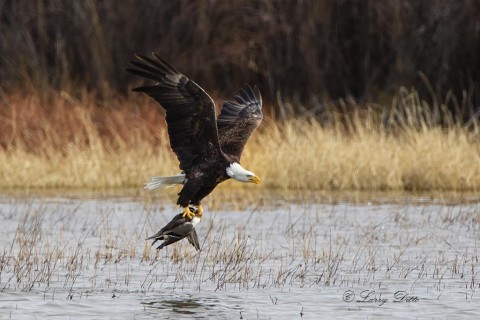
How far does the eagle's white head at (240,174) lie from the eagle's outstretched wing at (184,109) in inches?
8.8

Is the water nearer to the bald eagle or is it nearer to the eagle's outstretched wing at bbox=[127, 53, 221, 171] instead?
the bald eagle

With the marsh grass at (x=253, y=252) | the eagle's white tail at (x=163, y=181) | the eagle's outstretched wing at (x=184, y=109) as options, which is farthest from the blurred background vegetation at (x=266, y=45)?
the eagle's outstretched wing at (x=184, y=109)

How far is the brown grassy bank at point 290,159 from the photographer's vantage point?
1662 centimetres

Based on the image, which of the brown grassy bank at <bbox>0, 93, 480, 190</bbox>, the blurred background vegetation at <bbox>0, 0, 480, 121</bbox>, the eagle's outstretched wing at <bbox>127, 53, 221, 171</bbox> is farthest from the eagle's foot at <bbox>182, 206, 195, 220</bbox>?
the blurred background vegetation at <bbox>0, 0, 480, 121</bbox>

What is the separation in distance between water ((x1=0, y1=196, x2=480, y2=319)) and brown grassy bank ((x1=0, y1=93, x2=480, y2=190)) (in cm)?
235

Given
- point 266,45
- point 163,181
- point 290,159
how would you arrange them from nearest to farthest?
point 163,181 → point 290,159 → point 266,45

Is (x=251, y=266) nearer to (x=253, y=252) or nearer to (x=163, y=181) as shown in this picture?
(x=253, y=252)

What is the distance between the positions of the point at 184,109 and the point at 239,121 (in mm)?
1470

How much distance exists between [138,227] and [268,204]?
2.70m

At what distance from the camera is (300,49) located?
22516 millimetres

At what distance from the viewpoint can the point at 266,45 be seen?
2280 centimetres

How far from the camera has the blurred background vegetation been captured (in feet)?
71.9

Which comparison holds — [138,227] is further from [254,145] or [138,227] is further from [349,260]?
[254,145]

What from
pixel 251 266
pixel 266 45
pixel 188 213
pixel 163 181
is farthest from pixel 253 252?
pixel 266 45
